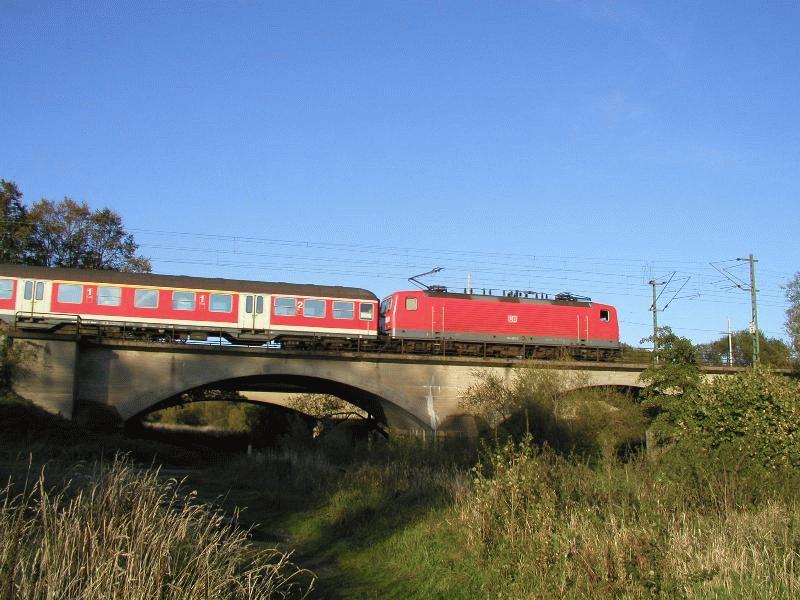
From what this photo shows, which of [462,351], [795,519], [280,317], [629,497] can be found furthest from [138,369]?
[795,519]

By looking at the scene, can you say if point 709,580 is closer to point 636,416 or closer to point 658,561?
point 658,561

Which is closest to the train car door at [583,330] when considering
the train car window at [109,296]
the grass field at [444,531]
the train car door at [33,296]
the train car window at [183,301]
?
the train car window at [183,301]

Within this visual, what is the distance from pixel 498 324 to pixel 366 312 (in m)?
8.05

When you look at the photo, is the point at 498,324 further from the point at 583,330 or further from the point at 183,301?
the point at 183,301

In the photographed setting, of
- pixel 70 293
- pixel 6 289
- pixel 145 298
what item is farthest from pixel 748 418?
pixel 6 289

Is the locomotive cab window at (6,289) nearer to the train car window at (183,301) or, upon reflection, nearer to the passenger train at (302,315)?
the passenger train at (302,315)

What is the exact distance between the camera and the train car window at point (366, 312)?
39188 millimetres

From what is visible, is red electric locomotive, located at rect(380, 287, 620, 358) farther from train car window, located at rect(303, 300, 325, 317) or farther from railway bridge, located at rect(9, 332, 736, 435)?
train car window, located at rect(303, 300, 325, 317)

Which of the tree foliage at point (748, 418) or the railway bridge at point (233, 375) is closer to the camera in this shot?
the tree foliage at point (748, 418)

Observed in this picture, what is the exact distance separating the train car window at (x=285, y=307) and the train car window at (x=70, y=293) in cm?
943

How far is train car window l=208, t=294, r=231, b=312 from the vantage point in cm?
3678

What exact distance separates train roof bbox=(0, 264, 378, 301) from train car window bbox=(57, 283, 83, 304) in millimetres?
350

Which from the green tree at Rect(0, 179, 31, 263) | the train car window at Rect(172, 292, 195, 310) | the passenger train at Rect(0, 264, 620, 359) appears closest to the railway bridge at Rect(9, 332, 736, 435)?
the passenger train at Rect(0, 264, 620, 359)

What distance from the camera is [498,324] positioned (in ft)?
138
